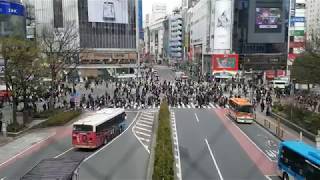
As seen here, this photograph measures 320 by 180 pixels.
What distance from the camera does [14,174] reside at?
21.4 metres

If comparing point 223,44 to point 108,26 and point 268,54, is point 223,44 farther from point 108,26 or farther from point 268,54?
point 108,26

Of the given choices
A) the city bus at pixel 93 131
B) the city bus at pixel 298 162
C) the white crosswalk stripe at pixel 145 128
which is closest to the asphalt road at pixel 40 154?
the city bus at pixel 93 131

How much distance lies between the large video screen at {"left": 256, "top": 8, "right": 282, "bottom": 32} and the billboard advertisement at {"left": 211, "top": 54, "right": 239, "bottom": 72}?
11.8 metres

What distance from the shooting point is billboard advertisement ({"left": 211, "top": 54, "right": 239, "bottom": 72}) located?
8769 cm

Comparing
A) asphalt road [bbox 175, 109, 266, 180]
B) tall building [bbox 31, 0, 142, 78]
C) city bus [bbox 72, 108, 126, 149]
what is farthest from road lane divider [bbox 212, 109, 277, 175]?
tall building [bbox 31, 0, 142, 78]

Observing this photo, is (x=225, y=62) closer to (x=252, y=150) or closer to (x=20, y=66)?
(x=20, y=66)

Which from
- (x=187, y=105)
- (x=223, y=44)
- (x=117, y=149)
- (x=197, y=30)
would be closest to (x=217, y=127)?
(x=117, y=149)

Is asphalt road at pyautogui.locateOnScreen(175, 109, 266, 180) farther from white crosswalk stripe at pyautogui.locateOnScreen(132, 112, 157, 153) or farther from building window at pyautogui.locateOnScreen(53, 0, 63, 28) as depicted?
building window at pyautogui.locateOnScreen(53, 0, 63, 28)

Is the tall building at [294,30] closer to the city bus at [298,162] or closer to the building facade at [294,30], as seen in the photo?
the building facade at [294,30]

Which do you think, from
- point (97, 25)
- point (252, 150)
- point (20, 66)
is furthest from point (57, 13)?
point (252, 150)

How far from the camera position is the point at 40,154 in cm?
2584

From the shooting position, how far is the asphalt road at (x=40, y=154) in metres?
21.8

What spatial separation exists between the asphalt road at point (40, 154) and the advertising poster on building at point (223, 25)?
67.9 metres

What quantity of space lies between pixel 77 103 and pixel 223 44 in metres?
56.1
